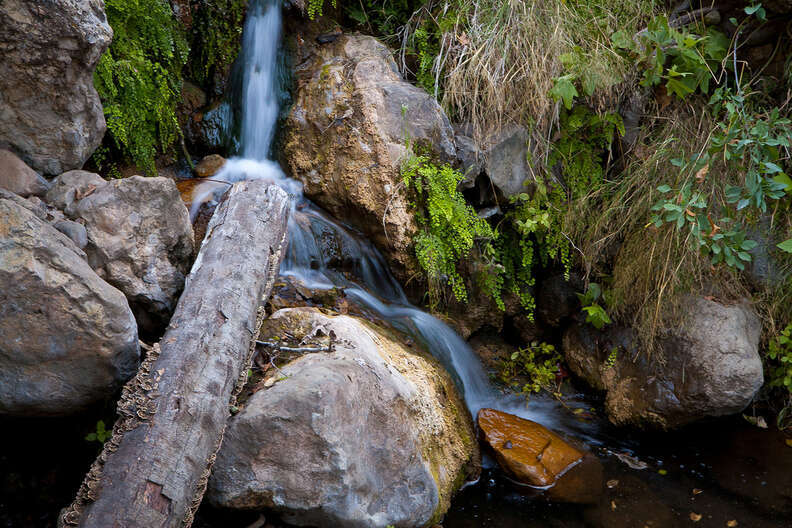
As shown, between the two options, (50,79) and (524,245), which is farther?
(524,245)

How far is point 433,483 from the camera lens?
3129 millimetres

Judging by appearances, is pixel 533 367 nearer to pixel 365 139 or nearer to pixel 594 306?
pixel 594 306

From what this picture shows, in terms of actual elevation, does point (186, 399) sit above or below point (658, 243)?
below

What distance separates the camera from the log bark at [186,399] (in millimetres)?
2162

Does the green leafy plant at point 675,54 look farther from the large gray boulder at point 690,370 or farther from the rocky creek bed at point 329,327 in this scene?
the large gray boulder at point 690,370

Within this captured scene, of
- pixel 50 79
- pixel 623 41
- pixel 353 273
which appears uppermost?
pixel 623 41

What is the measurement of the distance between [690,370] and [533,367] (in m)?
1.25

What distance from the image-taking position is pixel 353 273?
443 centimetres

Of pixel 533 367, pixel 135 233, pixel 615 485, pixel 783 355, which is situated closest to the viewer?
pixel 135 233

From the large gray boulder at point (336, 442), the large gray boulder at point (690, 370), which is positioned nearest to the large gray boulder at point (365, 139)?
the large gray boulder at point (336, 442)

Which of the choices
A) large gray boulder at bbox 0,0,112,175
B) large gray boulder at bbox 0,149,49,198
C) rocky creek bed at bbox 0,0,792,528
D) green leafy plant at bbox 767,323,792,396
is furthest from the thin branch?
green leafy plant at bbox 767,323,792,396

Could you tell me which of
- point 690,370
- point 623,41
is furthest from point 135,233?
point 690,370

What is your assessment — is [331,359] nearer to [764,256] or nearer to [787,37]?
[764,256]

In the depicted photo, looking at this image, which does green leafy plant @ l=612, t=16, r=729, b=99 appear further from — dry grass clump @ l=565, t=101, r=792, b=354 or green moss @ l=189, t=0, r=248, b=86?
green moss @ l=189, t=0, r=248, b=86
